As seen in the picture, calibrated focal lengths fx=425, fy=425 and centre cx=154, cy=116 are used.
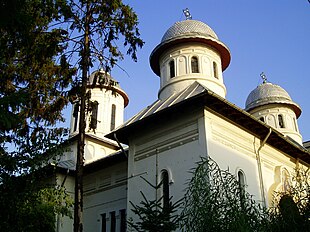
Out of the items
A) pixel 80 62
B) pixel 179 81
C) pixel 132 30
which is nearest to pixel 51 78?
pixel 80 62

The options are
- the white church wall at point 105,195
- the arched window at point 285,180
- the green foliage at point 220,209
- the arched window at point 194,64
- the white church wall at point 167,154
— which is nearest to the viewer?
the green foliage at point 220,209

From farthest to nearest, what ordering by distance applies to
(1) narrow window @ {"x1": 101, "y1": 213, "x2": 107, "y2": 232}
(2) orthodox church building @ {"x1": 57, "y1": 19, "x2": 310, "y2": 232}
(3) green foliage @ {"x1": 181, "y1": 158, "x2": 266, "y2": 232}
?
(1) narrow window @ {"x1": 101, "y1": 213, "x2": 107, "y2": 232} → (2) orthodox church building @ {"x1": 57, "y1": 19, "x2": 310, "y2": 232} → (3) green foliage @ {"x1": 181, "y1": 158, "x2": 266, "y2": 232}

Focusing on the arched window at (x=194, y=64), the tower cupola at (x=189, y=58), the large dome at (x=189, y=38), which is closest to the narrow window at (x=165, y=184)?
the tower cupola at (x=189, y=58)

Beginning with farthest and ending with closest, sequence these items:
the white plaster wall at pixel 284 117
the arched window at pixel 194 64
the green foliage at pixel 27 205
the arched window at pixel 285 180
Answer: the white plaster wall at pixel 284 117, the arched window at pixel 194 64, the arched window at pixel 285 180, the green foliage at pixel 27 205

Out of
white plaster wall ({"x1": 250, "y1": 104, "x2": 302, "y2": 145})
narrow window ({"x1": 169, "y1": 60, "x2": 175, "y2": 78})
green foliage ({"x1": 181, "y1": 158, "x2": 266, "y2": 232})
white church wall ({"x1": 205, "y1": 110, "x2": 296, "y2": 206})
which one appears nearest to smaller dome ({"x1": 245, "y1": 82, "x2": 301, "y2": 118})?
white plaster wall ({"x1": 250, "y1": 104, "x2": 302, "y2": 145})

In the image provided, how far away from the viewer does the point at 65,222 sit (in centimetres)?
1628

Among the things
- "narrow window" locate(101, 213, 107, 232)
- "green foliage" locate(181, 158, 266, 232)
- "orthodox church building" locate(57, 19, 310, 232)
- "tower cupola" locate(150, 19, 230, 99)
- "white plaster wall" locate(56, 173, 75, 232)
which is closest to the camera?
"green foliage" locate(181, 158, 266, 232)

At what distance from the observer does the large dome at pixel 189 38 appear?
56.4 feet

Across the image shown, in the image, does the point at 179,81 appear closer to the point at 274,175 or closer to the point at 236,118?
the point at 236,118

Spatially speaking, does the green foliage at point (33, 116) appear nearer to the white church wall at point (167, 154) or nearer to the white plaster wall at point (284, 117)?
the white church wall at point (167, 154)

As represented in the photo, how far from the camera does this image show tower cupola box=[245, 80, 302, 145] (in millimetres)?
23219

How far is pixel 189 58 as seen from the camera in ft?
55.6

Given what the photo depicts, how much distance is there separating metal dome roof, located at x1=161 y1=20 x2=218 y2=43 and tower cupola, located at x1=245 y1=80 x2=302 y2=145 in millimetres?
7238

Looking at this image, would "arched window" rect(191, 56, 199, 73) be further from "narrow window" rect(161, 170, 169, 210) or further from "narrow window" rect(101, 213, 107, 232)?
"narrow window" rect(101, 213, 107, 232)
